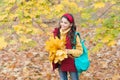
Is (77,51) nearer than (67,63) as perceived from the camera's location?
Yes

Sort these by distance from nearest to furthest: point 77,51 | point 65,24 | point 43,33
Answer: point 77,51 → point 65,24 → point 43,33

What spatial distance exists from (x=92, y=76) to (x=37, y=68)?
169 cm

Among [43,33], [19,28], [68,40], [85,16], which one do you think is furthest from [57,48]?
[85,16]

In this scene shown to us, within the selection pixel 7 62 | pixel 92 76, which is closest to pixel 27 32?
pixel 92 76

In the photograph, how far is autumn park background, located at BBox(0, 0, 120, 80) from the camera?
525cm

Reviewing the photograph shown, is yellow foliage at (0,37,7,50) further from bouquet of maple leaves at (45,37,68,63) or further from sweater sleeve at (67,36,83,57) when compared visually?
sweater sleeve at (67,36,83,57)

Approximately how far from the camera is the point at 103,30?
5.68m

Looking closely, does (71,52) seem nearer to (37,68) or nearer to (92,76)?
(92,76)

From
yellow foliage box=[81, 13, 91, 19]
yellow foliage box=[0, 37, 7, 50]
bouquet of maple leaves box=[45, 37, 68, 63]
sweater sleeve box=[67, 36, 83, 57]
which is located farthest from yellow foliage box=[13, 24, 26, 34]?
yellow foliage box=[81, 13, 91, 19]

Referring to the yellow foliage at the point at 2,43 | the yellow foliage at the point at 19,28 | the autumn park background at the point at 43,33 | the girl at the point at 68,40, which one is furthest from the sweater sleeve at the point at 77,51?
the yellow foliage at the point at 2,43

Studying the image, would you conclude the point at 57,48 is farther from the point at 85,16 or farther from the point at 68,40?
the point at 85,16

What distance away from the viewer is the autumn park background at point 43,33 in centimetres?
525

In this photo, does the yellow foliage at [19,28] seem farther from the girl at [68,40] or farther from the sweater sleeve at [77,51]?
the sweater sleeve at [77,51]

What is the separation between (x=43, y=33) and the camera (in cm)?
646
